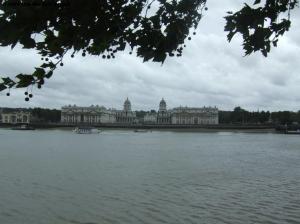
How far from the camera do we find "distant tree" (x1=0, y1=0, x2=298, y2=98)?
3.73 meters

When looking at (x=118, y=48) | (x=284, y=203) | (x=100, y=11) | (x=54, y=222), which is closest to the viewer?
(x=100, y=11)

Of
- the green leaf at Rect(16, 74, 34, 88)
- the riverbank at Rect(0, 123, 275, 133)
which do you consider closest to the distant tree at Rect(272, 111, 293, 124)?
the riverbank at Rect(0, 123, 275, 133)

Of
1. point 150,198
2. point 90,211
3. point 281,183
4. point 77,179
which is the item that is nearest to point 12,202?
point 90,211

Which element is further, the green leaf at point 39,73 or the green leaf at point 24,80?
the green leaf at point 39,73

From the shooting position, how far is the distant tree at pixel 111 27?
3.73 meters

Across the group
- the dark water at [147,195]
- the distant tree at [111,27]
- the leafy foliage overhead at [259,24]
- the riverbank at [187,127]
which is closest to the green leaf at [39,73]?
the distant tree at [111,27]

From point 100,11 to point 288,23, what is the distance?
2202 mm

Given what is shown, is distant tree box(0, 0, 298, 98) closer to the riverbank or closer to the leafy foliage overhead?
the leafy foliage overhead

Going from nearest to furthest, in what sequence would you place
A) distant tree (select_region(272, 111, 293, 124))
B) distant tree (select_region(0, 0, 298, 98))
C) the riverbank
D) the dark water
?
distant tree (select_region(0, 0, 298, 98)) → the dark water → the riverbank → distant tree (select_region(272, 111, 293, 124))

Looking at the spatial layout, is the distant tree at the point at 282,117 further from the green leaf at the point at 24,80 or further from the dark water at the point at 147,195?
the green leaf at the point at 24,80

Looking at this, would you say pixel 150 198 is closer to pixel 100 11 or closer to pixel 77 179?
pixel 77 179

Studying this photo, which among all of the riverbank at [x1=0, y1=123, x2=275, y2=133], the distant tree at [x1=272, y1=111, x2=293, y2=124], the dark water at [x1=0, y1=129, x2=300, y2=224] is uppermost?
the distant tree at [x1=272, y1=111, x2=293, y2=124]

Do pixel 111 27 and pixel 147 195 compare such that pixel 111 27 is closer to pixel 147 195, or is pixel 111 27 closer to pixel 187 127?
pixel 147 195

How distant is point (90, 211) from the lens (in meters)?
15.5
